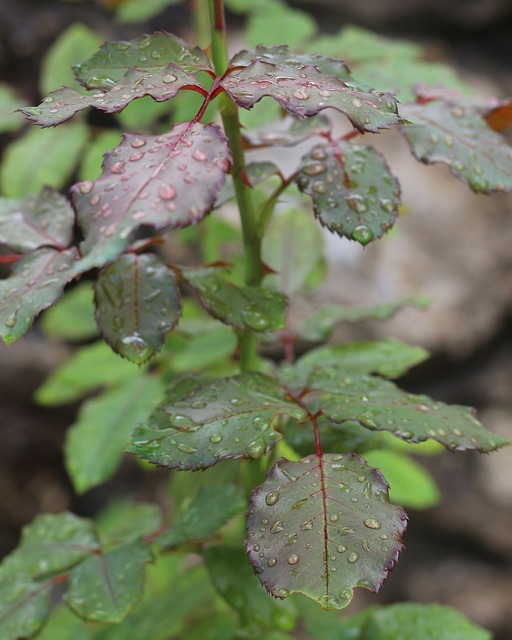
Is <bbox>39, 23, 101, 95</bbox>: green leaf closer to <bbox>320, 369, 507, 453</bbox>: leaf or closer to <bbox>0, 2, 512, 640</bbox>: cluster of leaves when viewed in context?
<bbox>0, 2, 512, 640</bbox>: cluster of leaves

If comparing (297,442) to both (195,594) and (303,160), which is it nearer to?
(303,160)

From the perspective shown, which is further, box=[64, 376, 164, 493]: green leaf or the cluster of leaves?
box=[64, 376, 164, 493]: green leaf

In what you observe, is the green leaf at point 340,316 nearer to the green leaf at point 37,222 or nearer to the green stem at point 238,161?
the green stem at point 238,161

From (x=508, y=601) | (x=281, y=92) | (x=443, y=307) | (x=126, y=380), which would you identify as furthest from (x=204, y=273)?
(x=508, y=601)

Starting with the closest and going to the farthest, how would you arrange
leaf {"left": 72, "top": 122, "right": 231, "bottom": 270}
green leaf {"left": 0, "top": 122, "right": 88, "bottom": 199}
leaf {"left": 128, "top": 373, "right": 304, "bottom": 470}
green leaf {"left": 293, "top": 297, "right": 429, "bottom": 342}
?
leaf {"left": 72, "top": 122, "right": 231, "bottom": 270} < leaf {"left": 128, "top": 373, "right": 304, "bottom": 470} < green leaf {"left": 293, "top": 297, "right": 429, "bottom": 342} < green leaf {"left": 0, "top": 122, "right": 88, "bottom": 199}

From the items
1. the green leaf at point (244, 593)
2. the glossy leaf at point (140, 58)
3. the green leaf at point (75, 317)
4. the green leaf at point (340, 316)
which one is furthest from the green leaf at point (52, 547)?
the green leaf at point (75, 317)

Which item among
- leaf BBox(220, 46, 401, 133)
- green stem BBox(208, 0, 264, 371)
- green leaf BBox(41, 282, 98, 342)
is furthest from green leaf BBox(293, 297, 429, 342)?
green leaf BBox(41, 282, 98, 342)
